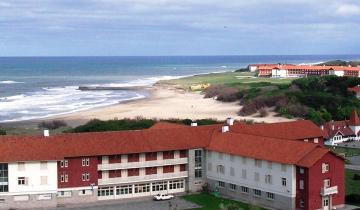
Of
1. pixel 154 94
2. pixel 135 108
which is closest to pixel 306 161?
pixel 135 108

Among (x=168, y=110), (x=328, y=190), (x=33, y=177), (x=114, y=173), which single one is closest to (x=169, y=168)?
(x=114, y=173)

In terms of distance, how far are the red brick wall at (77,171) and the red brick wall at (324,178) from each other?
51.3ft

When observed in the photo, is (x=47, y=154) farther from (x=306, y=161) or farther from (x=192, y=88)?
(x=192, y=88)

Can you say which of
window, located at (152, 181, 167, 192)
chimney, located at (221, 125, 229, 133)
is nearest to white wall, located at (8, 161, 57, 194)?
window, located at (152, 181, 167, 192)

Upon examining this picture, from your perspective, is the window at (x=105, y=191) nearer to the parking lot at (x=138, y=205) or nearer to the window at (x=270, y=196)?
the parking lot at (x=138, y=205)

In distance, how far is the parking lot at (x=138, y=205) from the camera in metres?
46.0

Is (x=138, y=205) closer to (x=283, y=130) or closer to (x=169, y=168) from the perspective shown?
(x=169, y=168)

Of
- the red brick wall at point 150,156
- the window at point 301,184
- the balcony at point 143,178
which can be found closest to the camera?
the window at point 301,184

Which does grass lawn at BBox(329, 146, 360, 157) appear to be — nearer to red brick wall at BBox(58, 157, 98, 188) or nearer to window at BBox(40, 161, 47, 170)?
red brick wall at BBox(58, 157, 98, 188)

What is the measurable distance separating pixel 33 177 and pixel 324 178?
2033 centimetres

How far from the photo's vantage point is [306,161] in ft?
143

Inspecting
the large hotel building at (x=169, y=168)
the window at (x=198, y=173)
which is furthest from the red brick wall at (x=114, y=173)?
the window at (x=198, y=173)

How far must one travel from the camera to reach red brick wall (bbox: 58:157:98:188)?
47.5 meters

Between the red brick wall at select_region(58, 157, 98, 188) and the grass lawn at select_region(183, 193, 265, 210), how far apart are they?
23.6 ft
